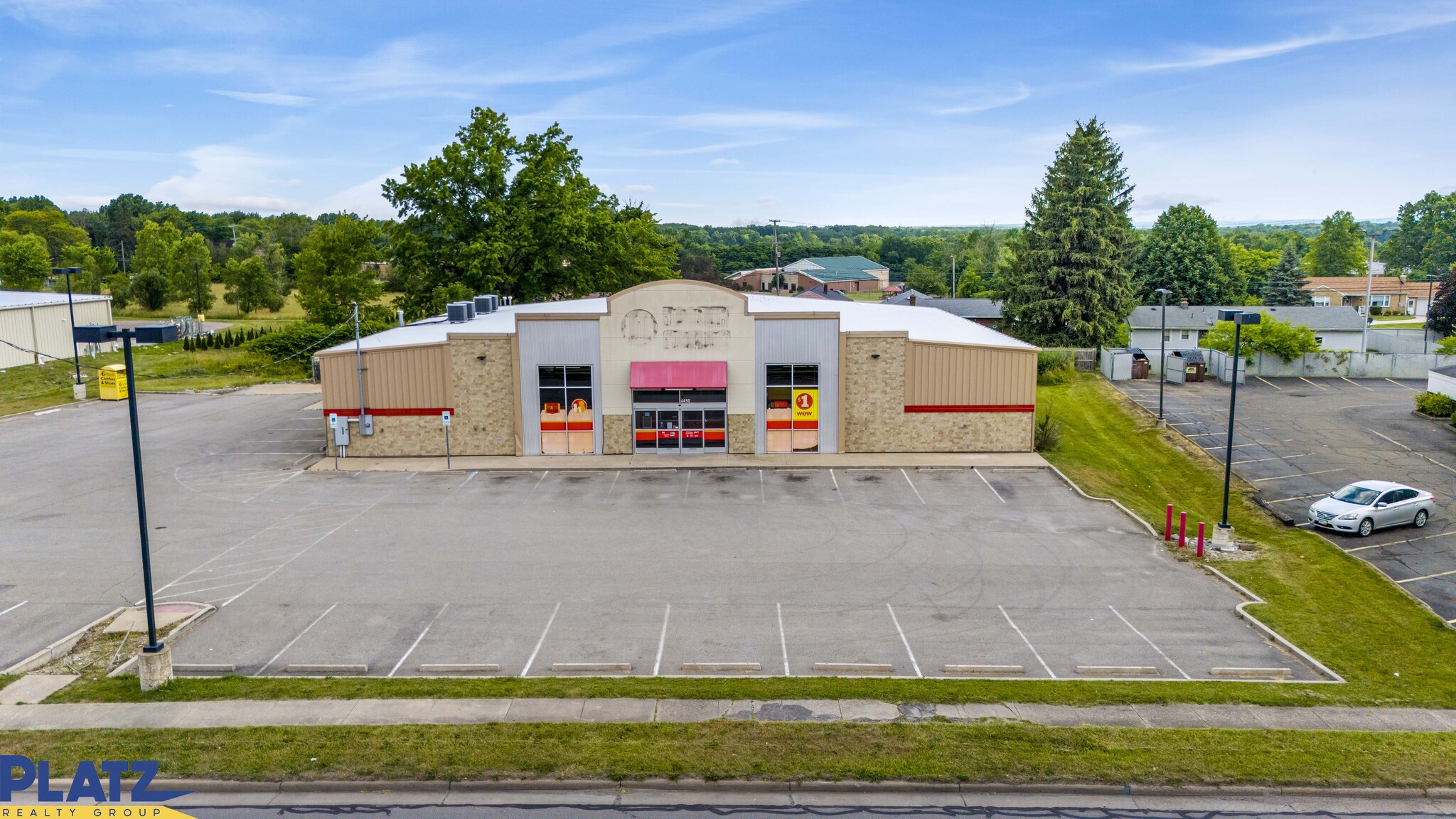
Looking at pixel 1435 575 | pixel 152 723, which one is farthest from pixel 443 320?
pixel 1435 575

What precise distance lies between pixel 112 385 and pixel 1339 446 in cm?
5602

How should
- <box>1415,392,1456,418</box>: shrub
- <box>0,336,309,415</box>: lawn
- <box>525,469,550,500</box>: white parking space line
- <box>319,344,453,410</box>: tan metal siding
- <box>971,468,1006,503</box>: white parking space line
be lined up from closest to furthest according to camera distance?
<box>971,468,1006,503</box>: white parking space line < <box>525,469,550,500</box>: white parking space line < <box>319,344,453,410</box>: tan metal siding < <box>1415,392,1456,418</box>: shrub < <box>0,336,309,415</box>: lawn

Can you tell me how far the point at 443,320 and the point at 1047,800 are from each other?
38950 mm

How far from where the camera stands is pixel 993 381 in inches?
1369

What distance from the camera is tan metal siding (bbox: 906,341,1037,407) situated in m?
34.7

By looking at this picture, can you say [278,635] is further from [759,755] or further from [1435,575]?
[1435,575]

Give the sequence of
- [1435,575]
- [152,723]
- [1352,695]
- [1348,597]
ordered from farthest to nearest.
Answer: [1435,575]
[1348,597]
[1352,695]
[152,723]

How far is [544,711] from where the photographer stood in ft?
48.5

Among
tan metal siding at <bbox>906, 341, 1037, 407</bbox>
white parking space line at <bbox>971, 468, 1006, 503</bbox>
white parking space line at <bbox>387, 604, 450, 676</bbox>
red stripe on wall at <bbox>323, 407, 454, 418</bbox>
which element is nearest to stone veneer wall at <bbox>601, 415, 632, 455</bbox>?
red stripe on wall at <bbox>323, 407, 454, 418</bbox>

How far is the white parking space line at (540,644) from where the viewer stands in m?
16.8

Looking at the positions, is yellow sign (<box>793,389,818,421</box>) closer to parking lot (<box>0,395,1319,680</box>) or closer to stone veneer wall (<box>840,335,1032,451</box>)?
stone veneer wall (<box>840,335,1032,451</box>)

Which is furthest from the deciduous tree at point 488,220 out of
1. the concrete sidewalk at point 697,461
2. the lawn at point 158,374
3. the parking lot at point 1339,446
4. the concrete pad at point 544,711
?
the concrete pad at point 544,711

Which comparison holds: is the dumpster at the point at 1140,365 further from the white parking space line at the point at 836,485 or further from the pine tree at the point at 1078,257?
the white parking space line at the point at 836,485

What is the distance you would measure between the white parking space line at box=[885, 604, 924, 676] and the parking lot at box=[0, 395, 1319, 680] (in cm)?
5
